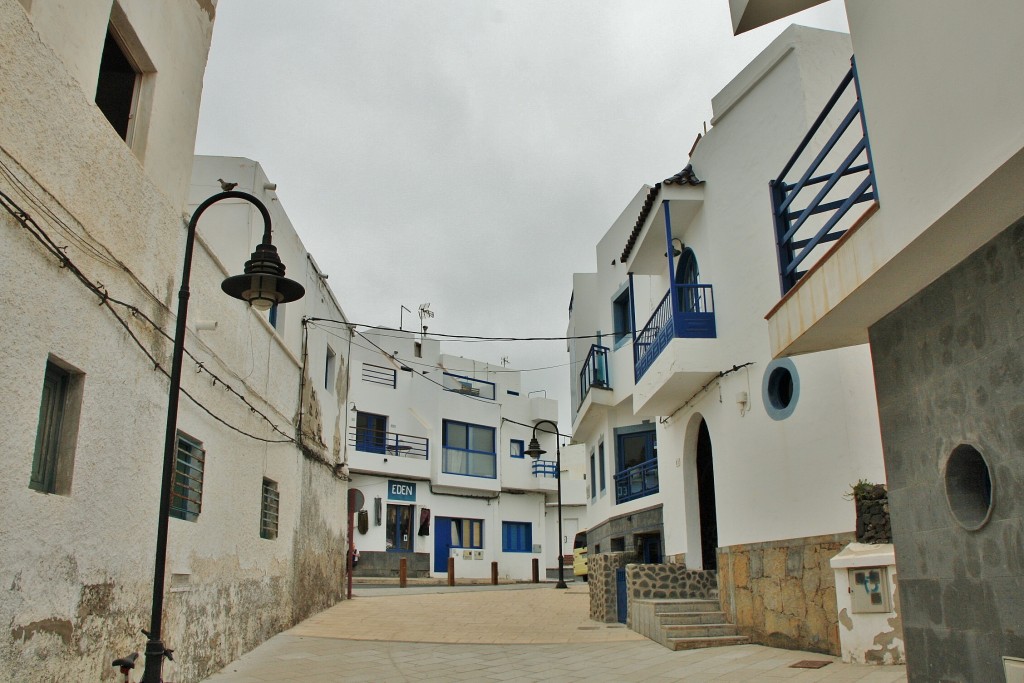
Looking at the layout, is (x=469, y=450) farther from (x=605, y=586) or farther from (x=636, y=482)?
(x=605, y=586)

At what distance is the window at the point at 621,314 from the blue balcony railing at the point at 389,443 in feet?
44.7

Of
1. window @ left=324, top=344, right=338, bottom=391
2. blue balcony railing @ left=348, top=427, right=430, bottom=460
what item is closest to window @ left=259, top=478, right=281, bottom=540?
window @ left=324, top=344, right=338, bottom=391

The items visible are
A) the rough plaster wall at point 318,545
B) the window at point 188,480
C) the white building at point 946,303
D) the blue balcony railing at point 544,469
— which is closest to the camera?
the white building at point 946,303

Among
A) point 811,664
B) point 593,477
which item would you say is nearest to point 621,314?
point 593,477

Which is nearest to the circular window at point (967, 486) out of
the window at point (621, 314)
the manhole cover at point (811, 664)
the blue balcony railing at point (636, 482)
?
the manhole cover at point (811, 664)

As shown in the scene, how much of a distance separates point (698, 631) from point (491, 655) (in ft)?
8.94

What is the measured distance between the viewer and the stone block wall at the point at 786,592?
8.83 metres

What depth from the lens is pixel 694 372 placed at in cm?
1190

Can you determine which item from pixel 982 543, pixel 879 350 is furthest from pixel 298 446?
pixel 982 543

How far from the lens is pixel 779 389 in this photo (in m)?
10.5

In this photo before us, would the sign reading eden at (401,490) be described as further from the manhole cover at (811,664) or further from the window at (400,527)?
the manhole cover at (811,664)

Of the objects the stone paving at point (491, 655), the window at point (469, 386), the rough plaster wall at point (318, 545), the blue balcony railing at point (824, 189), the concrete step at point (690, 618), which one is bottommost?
the stone paving at point (491, 655)

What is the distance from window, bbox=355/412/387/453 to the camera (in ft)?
102

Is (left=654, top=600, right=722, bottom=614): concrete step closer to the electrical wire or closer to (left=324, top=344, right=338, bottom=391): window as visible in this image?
the electrical wire
